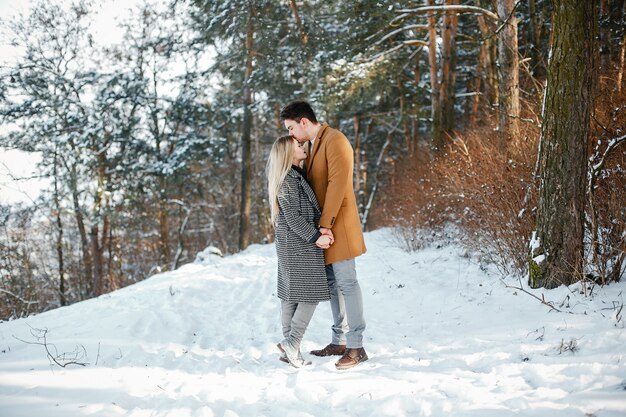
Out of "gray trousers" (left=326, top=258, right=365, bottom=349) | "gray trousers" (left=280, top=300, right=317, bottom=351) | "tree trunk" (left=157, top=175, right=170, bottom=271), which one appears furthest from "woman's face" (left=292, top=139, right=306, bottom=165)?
"tree trunk" (left=157, top=175, right=170, bottom=271)

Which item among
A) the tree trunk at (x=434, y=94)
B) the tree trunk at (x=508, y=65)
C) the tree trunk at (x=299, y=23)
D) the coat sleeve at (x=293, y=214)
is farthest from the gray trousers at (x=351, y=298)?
the tree trunk at (x=299, y=23)

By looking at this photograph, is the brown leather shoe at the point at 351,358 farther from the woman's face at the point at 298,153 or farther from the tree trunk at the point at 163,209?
the tree trunk at the point at 163,209

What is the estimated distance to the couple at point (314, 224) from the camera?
2.91 metres

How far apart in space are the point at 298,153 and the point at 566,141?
7.45 ft

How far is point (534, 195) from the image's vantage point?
4.05 meters

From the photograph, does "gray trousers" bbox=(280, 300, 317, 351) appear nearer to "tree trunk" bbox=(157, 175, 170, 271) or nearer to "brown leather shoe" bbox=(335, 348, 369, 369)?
"brown leather shoe" bbox=(335, 348, 369, 369)

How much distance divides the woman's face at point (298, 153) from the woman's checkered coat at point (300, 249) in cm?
11

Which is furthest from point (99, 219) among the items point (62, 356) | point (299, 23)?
point (62, 356)

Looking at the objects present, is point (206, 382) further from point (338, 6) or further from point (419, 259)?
point (338, 6)

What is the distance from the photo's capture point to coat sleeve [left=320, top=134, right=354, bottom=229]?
2.88m

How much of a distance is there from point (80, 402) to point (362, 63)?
9395 millimetres

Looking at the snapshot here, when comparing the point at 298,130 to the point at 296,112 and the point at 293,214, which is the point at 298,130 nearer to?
the point at 296,112

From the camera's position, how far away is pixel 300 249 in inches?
118

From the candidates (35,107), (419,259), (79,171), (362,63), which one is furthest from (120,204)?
(419,259)
